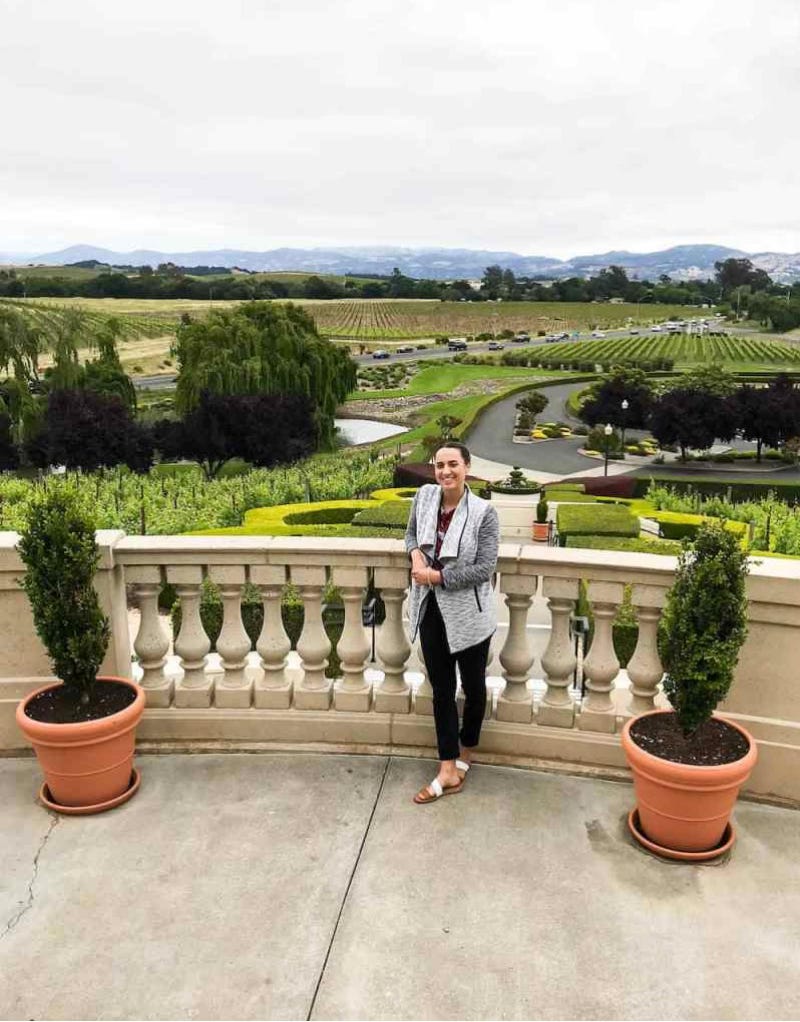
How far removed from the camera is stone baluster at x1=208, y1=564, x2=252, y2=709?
5039 mm

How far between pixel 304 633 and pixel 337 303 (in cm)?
17719

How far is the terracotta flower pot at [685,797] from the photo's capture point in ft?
13.2

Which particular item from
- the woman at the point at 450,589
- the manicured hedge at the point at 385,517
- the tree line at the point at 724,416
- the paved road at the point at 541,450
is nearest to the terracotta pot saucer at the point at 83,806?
the woman at the point at 450,589

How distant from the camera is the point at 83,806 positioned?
4.58m

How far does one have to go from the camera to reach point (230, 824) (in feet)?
14.6

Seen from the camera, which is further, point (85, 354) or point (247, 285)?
point (247, 285)

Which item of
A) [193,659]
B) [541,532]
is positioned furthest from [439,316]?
[193,659]

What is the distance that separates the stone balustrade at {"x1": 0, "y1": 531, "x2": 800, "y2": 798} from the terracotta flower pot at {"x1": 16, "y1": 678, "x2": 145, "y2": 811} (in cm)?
61

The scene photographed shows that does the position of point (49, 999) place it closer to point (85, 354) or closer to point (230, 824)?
point (230, 824)

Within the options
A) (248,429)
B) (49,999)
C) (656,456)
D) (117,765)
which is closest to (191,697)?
(117,765)

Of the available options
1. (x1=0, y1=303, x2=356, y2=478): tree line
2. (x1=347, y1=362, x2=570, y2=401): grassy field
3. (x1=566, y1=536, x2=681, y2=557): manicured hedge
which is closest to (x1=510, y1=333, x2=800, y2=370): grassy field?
(x1=347, y1=362, x2=570, y2=401): grassy field

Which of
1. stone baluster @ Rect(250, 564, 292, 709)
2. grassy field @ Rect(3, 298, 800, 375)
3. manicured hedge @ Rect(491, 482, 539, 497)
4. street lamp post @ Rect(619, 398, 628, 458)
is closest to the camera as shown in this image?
stone baluster @ Rect(250, 564, 292, 709)

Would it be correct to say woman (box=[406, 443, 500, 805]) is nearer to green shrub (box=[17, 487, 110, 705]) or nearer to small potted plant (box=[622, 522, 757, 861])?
small potted plant (box=[622, 522, 757, 861])

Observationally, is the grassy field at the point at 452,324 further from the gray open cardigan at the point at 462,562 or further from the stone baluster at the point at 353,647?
the gray open cardigan at the point at 462,562
